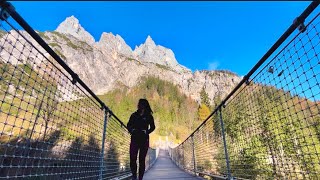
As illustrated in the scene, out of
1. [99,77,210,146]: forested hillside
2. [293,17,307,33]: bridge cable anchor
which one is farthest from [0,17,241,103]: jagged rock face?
[293,17,307,33]: bridge cable anchor

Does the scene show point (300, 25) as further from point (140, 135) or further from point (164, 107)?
point (164, 107)

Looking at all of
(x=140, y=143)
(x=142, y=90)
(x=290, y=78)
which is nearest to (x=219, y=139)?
(x=140, y=143)

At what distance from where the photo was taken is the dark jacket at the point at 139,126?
151 inches

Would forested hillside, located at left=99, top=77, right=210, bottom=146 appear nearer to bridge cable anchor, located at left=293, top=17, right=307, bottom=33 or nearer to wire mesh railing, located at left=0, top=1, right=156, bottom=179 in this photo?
wire mesh railing, located at left=0, top=1, right=156, bottom=179

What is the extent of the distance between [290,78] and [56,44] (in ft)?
523

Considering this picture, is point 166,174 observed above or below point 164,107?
below

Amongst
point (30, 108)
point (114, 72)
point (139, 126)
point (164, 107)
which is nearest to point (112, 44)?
point (114, 72)

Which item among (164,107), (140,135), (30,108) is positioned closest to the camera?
(30,108)

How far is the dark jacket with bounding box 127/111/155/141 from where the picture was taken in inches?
151

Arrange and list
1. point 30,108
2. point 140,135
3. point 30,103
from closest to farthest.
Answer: point 30,103 → point 30,108 → point 140,135

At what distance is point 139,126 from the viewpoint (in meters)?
3.88

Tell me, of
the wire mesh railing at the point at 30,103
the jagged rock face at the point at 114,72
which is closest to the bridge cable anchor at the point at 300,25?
the wire mesh railing at the point at 30,103

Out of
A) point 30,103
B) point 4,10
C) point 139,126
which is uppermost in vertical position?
point 4,10

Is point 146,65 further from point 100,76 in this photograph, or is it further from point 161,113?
point 161,113
